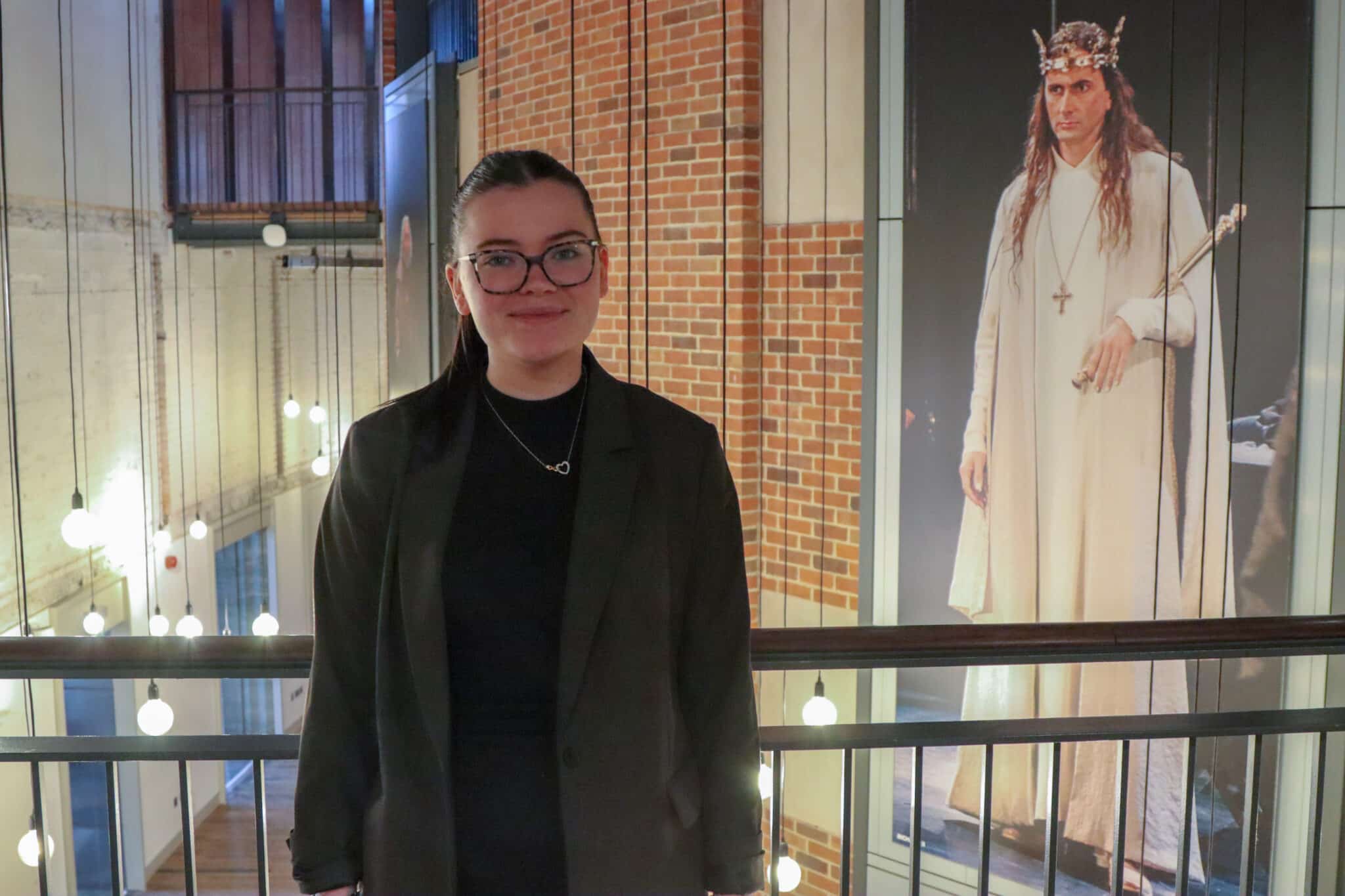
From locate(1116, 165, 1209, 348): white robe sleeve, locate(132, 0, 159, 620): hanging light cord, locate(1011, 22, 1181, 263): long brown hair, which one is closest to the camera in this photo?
locate(1116, 165, 1209, 348): white robe sleeve

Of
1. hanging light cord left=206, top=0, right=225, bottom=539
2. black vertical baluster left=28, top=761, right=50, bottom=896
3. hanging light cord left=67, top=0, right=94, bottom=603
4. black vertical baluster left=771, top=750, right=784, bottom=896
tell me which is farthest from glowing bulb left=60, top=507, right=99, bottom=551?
hanging light cord left=206, top=0, right=225, bottom=539

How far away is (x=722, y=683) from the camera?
1.54 m

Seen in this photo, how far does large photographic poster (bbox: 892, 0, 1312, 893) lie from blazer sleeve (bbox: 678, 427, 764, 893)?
319cm

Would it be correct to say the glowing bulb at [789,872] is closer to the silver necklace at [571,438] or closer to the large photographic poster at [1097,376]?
the large photographic poster at [1097,376]

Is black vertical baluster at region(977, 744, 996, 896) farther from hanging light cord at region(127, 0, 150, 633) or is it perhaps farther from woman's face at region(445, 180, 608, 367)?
hanging light cord at region(127, 0, 150, 633)

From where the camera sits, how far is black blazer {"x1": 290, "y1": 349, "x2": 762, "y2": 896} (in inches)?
56.7

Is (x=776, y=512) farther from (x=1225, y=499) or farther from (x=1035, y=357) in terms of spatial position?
(x=1225, y=499)

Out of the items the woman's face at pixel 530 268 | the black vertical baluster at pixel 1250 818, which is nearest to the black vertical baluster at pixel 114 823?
the woman's face at pixel 530 268

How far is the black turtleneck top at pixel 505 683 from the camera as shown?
144 centimetres

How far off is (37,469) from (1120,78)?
757 cm

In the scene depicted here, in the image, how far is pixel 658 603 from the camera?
1.49 meters

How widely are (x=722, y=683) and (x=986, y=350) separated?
3.84 meters

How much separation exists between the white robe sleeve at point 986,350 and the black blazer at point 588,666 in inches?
148

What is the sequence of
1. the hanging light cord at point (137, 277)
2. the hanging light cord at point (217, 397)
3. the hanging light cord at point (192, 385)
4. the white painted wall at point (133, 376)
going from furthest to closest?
the hanging light cord at point (217, 397)
the hanging light cord at point (192, 385)
the hanging light cord at point (137, 277)
the white painted wall at point (133, 376)
